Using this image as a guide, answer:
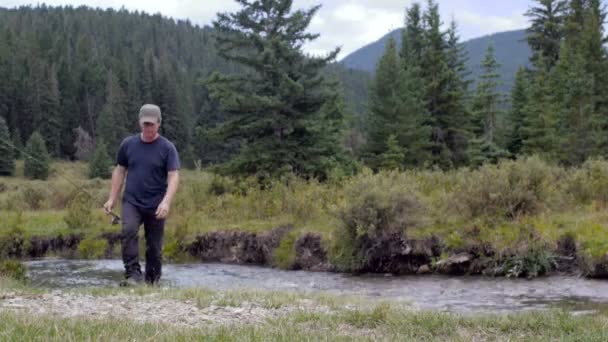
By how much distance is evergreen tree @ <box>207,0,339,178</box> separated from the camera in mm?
25641

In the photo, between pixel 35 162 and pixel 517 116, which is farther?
pixel 35 162

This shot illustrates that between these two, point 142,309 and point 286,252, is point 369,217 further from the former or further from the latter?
point 142,309

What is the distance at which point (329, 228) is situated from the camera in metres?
16.3

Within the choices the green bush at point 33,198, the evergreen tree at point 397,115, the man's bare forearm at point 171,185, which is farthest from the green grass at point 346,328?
the evergreen tree at point 397,115

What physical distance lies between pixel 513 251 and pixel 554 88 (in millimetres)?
26975

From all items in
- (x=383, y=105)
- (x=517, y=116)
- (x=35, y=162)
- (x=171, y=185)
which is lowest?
(x=171, y=185)

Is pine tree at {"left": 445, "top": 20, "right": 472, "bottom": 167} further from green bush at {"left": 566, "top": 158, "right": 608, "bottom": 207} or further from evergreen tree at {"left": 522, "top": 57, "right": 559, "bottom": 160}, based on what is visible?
green bush at {"left": 566, "top": 158, "right": 608, "bottom": 207}

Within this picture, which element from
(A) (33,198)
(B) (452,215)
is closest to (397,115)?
(A) (33,198)

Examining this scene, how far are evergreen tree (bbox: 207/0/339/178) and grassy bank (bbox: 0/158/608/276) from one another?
5.82 metres

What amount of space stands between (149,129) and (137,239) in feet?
5.12

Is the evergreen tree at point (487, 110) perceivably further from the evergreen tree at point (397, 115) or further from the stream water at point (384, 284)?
the stream water at point (384, 284)

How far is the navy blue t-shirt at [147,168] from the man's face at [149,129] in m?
0.13

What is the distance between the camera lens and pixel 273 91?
2634cm

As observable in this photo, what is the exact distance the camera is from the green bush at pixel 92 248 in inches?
725
